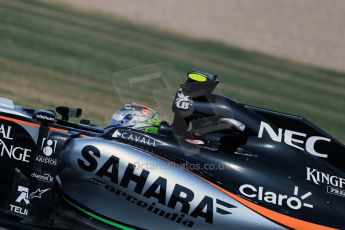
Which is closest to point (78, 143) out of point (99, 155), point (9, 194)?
point (99, 155)

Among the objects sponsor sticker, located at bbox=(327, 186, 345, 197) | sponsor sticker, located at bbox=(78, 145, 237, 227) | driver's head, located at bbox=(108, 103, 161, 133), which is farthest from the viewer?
driver's head, located at bbox=(108, 103, 161, 133)

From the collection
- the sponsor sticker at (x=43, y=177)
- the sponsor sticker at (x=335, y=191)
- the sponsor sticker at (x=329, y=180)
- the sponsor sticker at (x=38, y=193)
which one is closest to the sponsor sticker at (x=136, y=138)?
the sponsor sticker at (x=43, y=177)

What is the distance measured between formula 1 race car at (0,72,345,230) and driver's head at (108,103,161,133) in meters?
0.21

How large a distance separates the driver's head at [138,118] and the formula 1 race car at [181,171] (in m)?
0.21

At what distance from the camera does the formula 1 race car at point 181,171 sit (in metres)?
6.39

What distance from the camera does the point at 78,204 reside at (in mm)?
6504

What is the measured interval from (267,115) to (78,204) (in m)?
2.22

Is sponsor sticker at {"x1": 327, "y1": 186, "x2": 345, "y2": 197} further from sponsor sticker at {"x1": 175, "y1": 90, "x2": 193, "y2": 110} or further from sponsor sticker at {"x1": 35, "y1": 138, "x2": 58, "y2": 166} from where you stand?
sponsor sticker at {"x1": 35, "y1": 138, "x2": 58, "y2": 166}

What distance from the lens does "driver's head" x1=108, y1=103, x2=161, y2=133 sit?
708cm

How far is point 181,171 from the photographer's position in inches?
254

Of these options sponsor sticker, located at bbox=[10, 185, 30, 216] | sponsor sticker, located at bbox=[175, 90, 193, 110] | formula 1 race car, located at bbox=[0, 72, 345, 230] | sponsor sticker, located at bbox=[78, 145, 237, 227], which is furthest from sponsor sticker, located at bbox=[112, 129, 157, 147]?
sponsor sticker, located at bbox=[10, 185, 30, 216]

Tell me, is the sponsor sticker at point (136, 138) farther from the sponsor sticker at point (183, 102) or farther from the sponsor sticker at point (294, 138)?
the sponsor sticker at point (294, 138)

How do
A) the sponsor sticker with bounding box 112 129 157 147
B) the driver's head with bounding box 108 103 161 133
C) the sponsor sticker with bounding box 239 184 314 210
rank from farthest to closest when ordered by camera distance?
the driver's head with bounding box 108 103 161 133, the sponsor sticker with bounding box 112 129 157 147, the sponsor sticker with bounding box 239 184 314 210

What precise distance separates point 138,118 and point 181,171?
98 cm
